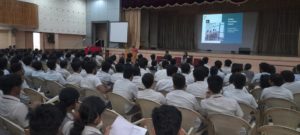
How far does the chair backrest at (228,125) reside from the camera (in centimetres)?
249

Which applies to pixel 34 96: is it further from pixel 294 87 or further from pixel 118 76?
pixel 294 87

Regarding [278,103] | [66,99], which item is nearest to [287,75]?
[278,103]

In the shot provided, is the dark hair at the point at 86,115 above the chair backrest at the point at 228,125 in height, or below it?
above

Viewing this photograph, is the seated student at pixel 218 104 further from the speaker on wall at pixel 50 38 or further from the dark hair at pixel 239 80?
the speaker on wall at pixel 50 38

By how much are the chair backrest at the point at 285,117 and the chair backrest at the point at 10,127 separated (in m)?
2.49

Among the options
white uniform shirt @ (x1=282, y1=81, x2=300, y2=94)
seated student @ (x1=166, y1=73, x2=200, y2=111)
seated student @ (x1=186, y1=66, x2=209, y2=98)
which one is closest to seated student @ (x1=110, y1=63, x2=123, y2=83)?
seated student @ (x1=186, y1=66, x2=209, y2=98)

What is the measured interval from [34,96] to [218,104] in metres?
2.37

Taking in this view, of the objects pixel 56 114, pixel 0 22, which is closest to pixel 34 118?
pixel 56 114

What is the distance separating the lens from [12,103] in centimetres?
255

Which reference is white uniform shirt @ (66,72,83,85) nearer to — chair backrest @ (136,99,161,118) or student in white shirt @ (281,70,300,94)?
chair backrest @ (136,99,161,118)

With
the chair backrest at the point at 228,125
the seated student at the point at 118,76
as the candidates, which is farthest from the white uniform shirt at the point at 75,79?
the chair backrest at the point at 228,125

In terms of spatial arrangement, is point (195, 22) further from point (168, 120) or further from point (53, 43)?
point (168, 120)

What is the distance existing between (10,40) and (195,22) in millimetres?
9560

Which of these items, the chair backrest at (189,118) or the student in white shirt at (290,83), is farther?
the student in white shirt at (290,83)
